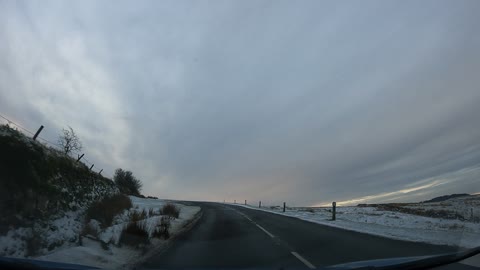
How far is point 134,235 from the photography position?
1102 cm

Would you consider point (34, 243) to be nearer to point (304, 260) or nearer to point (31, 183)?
point (31, 183)

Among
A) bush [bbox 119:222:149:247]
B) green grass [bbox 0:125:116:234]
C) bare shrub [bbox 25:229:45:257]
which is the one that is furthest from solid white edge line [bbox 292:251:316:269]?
green grass [bbox 0:125:116:234]

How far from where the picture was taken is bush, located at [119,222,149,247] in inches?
409

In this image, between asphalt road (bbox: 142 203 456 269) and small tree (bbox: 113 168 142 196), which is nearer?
asphalt road (bbox: 142 203 456 269)

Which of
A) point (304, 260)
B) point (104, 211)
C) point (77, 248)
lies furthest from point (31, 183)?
point (304, 260)

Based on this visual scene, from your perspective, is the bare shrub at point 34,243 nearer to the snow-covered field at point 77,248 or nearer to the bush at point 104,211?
the snow-covered field at point 77,248

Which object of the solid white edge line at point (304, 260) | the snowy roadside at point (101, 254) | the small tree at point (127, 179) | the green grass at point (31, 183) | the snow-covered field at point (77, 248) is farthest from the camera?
the small tree at point (127, 179)

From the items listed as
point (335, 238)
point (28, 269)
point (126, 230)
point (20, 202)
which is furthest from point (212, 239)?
point (28, 269)

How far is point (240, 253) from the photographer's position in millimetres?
9922

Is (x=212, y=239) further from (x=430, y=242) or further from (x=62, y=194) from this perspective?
(x=430, y=242)

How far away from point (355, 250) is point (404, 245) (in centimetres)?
188

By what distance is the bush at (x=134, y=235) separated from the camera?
10391 mm

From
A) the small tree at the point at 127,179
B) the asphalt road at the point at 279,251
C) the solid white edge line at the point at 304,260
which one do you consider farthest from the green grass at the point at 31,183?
the small tree at the point at 127,179

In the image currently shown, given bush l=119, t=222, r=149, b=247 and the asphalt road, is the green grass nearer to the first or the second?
bush l=119, t=222, r=149, b=247
